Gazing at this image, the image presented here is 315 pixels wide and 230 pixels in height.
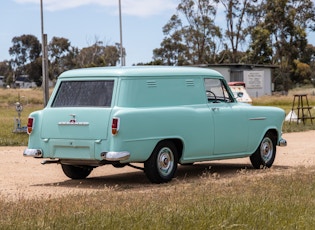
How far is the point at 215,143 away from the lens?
1430 centimetres

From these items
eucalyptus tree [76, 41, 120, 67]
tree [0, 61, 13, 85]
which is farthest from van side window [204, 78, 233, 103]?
tree [0, 61, 13, 85]

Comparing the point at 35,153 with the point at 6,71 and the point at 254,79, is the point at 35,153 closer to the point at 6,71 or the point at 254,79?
the point at 254,79

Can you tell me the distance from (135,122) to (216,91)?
2704 mm

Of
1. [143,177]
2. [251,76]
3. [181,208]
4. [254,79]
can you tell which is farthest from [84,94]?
[254,79]

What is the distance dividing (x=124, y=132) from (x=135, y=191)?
0.92 meters

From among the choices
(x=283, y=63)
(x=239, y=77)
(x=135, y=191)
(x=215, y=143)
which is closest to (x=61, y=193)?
(x=135, y=191)

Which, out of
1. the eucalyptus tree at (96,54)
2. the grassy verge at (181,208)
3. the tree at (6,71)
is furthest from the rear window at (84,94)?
the tree at (6,71)

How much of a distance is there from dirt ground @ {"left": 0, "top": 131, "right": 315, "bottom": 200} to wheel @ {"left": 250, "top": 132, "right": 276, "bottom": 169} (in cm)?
22

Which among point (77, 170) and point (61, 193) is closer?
point (61, 193)

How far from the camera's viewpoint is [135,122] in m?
12.7

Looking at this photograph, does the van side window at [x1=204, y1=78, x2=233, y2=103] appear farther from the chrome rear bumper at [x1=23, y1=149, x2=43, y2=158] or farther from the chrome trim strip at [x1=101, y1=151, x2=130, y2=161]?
the chrome rear bumper at [x1=23, y1=149, x2=43, y2=158]

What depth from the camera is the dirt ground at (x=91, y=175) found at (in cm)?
1257

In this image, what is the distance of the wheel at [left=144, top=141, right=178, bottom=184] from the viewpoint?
514 inches

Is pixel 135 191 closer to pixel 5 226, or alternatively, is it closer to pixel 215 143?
pixel 215 143
